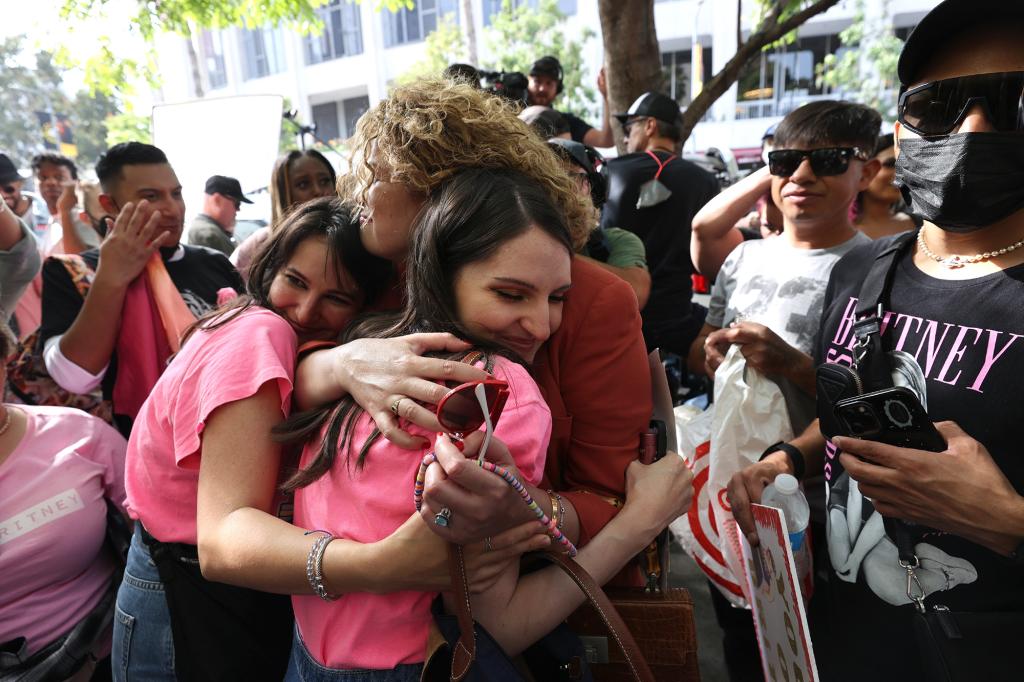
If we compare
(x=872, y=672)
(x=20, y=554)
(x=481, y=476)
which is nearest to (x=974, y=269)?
(x=872, y=672)

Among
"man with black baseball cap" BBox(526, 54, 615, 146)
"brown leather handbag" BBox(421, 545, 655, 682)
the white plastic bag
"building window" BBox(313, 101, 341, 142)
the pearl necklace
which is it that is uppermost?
"building window" BBox(313, 101, 341, 142)

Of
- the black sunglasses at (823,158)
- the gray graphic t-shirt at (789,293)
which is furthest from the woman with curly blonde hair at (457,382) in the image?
the black sunglasses at (823,158)

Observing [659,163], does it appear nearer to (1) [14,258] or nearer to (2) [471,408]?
(2) [471,408]

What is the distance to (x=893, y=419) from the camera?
1.28 meters

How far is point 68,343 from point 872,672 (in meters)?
2.85

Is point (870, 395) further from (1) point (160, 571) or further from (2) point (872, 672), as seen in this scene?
(1) point (160, 571)

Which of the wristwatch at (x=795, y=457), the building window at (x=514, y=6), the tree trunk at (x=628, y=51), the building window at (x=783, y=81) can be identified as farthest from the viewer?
the building window at (x=514, y=6)

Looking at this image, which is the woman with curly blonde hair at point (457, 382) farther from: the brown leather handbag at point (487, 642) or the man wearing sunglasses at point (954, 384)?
the man wearing sunglasses at point (954, 384)

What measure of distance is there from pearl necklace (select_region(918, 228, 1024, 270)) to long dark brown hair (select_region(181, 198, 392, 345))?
140cm

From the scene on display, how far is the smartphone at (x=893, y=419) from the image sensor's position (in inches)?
48.9

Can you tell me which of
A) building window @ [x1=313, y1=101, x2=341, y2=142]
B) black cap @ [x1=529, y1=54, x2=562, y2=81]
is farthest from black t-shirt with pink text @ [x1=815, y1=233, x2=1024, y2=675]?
building window @ [x1=313, y1=101, x2=341, y2=142]

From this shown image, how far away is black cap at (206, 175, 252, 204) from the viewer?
201 inches

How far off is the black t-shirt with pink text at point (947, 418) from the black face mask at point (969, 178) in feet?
0.48

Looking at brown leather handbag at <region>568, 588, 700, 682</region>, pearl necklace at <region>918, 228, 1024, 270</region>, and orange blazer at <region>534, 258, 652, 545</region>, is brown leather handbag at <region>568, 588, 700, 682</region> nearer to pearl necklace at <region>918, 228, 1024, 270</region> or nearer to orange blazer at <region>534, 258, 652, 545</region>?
orange blazer at <region>534, 258, 652, 545</region>
